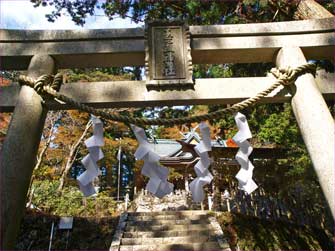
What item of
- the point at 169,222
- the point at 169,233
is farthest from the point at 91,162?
the point at 169,222

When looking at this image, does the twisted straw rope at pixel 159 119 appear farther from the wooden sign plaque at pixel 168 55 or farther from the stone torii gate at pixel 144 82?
the wooden sign plaque at pixel 168 55

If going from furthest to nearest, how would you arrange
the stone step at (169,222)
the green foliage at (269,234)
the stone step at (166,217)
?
1. the stone step at (166,217)
2. the stone step at (169,222)
3. the green foliage at (269,234)

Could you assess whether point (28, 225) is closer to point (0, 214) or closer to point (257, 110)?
point (0, 214)

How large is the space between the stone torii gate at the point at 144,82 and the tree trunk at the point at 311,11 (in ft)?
4.18

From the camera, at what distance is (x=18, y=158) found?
2.33 m

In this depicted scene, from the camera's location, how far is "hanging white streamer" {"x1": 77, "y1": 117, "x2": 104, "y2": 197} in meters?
2.32

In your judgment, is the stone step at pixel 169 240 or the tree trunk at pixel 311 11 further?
the stone step at pixel 169 240

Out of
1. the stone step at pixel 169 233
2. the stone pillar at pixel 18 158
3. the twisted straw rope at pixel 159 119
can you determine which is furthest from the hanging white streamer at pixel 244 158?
→ the stone step at pixel 169 233

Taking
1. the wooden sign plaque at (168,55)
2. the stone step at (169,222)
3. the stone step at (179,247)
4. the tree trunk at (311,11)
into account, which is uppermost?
the tree trunk at (311,11)

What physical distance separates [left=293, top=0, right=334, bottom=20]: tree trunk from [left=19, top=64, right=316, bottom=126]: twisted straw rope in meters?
1.91

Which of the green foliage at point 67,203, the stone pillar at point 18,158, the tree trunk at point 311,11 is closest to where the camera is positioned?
the stone pillar at point 18,158

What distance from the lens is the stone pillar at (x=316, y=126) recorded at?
2268 millimetres

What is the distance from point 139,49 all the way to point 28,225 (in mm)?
7620

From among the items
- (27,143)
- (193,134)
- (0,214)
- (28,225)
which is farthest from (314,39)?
(193,134)
